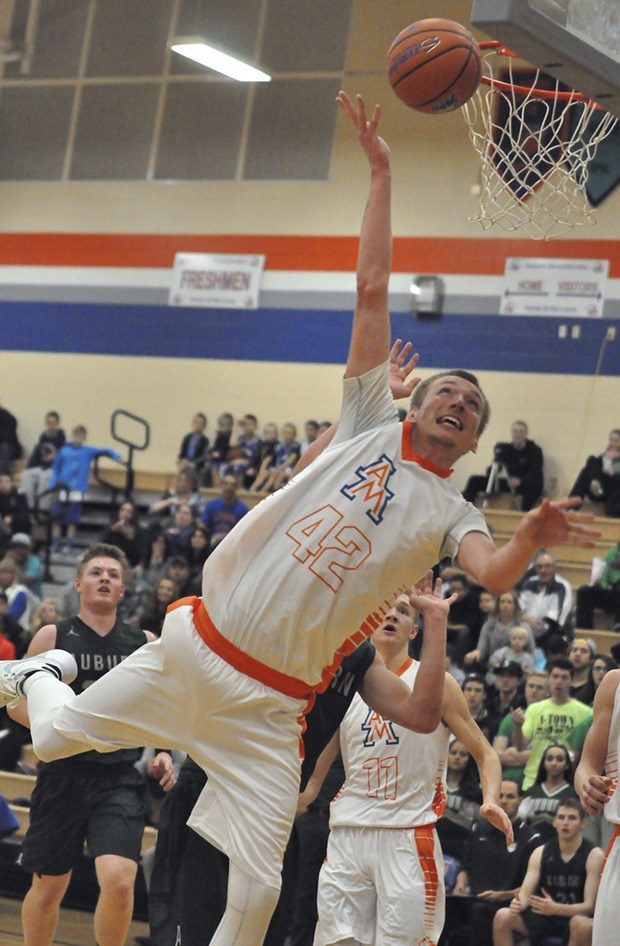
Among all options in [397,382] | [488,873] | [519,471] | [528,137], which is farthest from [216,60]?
[397,382]

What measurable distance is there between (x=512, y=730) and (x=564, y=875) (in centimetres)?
229

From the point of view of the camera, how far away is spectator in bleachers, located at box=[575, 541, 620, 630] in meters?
15.0

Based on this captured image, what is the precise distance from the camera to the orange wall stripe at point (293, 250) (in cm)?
1908

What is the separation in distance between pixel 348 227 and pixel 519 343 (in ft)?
11.0

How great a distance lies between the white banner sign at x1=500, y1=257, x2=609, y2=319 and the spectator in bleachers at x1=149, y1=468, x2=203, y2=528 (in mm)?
4901

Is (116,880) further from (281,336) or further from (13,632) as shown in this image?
(281,336)

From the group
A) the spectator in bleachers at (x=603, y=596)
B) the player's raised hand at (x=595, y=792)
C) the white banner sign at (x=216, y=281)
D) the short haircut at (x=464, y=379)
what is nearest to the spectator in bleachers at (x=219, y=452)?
the white banner sign at (x=216, y=281)

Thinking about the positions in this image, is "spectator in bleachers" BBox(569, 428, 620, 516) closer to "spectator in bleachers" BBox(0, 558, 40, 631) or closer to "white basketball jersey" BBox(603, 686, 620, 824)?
"spectator in bleachers" BBox(0, 558, 40, 631)

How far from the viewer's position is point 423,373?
755 inches

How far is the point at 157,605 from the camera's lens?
1449 centimetres

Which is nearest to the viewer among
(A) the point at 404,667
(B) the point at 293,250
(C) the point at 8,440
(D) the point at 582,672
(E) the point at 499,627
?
(A) the point at 404,667

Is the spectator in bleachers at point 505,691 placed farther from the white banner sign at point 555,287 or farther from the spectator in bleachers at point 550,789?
the white banner sign at point 555,287

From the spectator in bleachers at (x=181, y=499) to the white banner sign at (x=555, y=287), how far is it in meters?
4.90

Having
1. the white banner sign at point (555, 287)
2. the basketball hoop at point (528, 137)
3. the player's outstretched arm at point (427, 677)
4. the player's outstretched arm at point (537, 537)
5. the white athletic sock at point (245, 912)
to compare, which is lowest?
the white athletic sock at point (245, 912)
